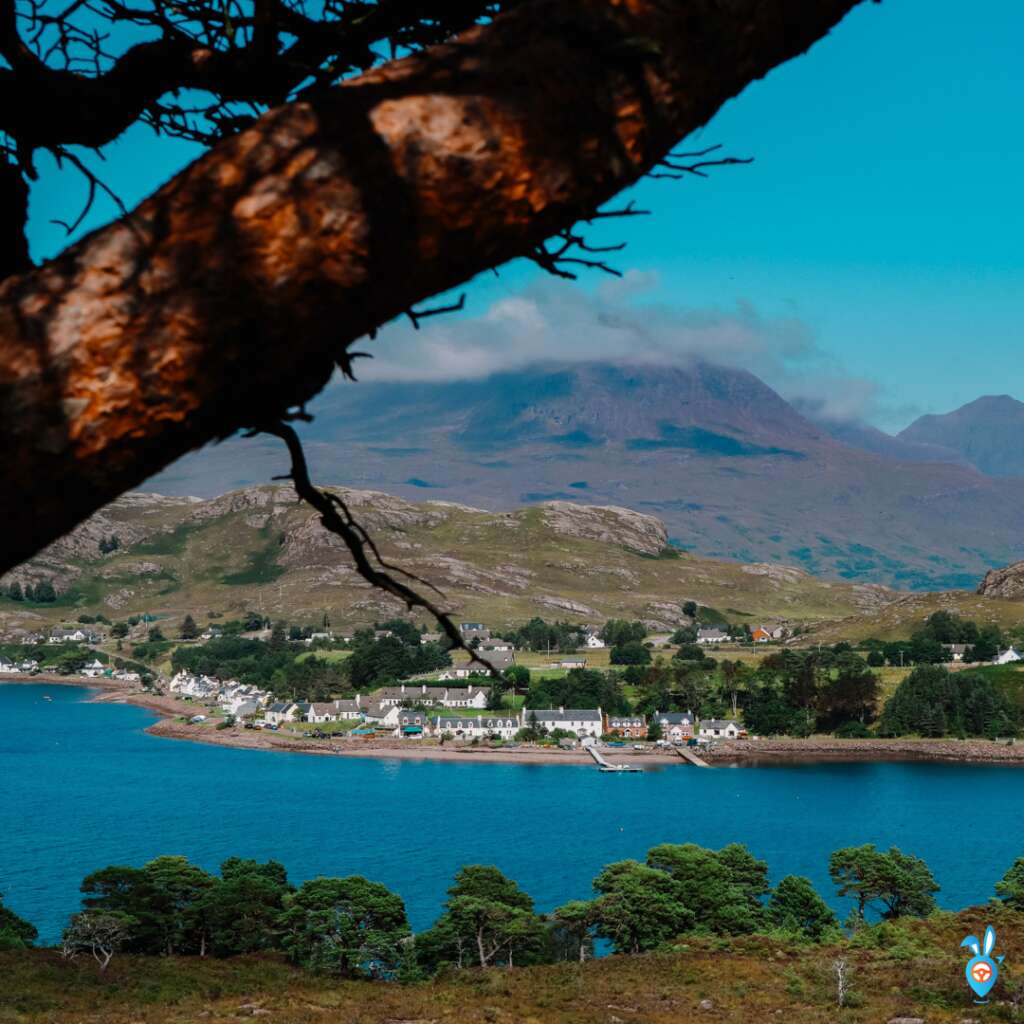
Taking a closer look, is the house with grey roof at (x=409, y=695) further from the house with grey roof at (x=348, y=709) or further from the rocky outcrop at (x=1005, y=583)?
the rocky outcrop at (x=1005, y=583)

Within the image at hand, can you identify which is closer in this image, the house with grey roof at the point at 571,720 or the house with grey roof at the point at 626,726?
the house with grey roof at the point at 571,720

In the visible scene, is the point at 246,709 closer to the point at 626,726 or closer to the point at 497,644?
the point at 626,726

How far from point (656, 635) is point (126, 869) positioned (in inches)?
4980

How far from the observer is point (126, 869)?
31.0 metres

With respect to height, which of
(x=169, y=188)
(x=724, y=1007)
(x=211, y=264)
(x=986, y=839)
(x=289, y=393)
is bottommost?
(x=986, y=839)

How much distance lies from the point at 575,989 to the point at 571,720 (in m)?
62.2

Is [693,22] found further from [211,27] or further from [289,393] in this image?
[211,27]

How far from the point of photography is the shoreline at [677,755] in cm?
7594

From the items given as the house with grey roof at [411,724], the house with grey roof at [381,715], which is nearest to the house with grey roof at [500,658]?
the house with grey roof at [411,724]

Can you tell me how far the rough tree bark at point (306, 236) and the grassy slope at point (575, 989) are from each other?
65.7 ft

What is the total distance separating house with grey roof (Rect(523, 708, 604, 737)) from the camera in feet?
277

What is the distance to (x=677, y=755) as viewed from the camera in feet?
258

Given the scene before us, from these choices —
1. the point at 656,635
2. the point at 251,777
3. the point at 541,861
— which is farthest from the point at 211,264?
the point at 656,635

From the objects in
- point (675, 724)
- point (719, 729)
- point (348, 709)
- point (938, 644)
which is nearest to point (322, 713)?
point (348, 709)
